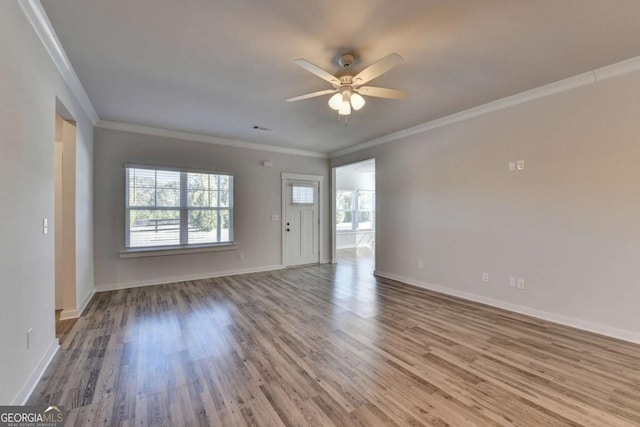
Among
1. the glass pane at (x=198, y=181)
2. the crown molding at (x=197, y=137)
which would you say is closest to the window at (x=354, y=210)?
the crown molding at (x=197, y=137)

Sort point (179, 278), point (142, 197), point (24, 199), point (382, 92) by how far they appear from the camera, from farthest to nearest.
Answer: point (179, 278), point (142, 197), point (382, 92), point (24, 199)

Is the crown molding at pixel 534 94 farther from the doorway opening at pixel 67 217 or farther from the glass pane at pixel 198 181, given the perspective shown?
the doorway opening at pixel 67 217

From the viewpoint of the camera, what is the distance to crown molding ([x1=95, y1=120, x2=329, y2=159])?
4488 millimetres

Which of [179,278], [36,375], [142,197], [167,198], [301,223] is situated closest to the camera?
[36,375]

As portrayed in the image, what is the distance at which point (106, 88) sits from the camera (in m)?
3.19

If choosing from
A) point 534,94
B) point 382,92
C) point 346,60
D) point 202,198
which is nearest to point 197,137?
point 202,198

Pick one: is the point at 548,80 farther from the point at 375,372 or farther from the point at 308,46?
the point at 375,372

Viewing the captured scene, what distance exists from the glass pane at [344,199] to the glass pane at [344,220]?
0.18 metres

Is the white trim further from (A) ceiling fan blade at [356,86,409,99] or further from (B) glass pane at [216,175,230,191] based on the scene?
(A) ceiling fan blade at [356,86,409,99]

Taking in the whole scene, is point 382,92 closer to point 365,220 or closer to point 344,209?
point 344,209

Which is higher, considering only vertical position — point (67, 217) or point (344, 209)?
point (344, 209)

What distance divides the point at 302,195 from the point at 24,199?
4.91 meters

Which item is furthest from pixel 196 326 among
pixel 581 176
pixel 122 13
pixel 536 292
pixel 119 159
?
pixel 581 176

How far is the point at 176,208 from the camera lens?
4.97m
